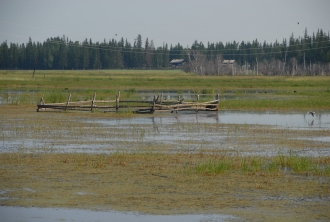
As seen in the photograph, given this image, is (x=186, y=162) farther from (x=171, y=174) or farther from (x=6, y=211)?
(x=6, y=211)

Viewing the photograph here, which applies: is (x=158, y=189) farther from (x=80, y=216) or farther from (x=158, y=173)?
(x=80, y=216)

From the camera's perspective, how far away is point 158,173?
51.6ft

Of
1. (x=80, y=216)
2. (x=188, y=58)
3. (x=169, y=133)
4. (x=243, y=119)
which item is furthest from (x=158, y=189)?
→ (x=188, y=58)

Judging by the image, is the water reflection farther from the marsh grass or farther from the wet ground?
the wet ground

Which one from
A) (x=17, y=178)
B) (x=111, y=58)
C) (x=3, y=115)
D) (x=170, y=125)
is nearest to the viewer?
(x=17, y=178)

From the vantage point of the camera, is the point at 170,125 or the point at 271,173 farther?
the point at 170,125

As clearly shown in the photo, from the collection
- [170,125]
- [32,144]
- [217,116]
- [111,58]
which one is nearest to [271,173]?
[32,144]

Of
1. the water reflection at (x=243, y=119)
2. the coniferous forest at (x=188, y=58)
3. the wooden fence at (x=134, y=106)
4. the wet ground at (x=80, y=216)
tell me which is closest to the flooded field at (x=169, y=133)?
the water reflection at (x=243, y=119)

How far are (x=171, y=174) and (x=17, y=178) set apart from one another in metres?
4.01

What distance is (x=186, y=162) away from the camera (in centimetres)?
1758

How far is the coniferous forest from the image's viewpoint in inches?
5354

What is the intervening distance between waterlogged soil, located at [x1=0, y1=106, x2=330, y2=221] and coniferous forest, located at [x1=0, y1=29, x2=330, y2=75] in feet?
337

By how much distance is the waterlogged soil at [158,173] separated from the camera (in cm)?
1248

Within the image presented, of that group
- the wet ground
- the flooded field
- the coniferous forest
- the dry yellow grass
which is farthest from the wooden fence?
the coniferous forest
